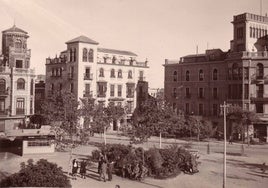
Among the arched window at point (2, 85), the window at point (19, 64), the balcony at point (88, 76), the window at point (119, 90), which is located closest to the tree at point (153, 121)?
the arched window at point (2, 85)

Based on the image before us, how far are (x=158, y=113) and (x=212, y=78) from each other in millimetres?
25397

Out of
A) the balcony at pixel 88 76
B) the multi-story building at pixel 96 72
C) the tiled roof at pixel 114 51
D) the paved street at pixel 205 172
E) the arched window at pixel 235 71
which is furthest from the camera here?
the tiled roof at pixel 114 51

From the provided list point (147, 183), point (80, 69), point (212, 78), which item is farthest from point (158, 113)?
point (80, 69)

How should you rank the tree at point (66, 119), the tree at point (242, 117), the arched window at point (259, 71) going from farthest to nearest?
the arched window at point (259, 71), the tree at point (242, 117), the tree at point (66, 119)

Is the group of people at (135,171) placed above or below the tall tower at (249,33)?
below

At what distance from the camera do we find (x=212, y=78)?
61875 mm

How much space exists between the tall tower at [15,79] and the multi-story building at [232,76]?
2461cm

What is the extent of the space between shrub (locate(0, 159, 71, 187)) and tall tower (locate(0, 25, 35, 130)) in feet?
128

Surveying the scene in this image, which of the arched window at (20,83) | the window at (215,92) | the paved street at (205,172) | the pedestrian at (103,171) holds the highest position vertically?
the arched window at (20,83)

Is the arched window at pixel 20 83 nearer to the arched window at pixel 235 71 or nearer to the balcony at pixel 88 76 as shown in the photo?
the balcony at pixel 88 76

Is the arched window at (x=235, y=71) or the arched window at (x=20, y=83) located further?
the arched window at (x=20, y=83)

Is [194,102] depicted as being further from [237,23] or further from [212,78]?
[237,23]

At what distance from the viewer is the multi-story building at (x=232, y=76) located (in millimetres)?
54938

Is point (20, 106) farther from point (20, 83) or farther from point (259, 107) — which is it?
point (259, 107)
